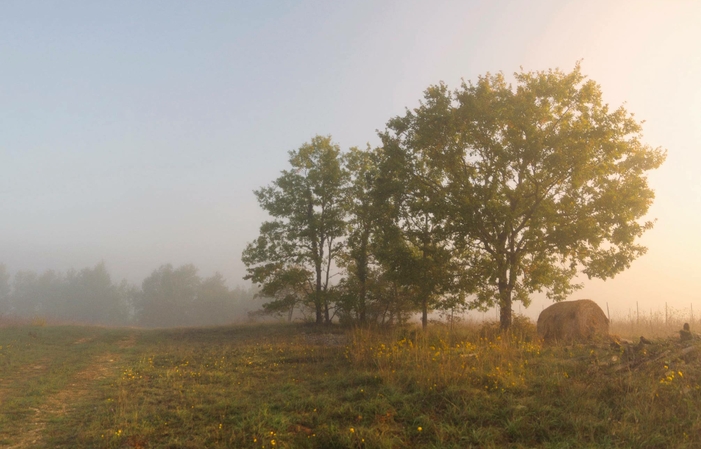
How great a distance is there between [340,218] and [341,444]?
19919mm

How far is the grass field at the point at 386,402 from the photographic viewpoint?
19.9ft

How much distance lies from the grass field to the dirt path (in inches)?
1.4

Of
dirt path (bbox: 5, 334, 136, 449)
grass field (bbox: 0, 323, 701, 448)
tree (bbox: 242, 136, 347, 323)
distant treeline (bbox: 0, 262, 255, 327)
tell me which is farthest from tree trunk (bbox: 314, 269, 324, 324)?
distant treeline (bbox: 0, 262, 255, 327)

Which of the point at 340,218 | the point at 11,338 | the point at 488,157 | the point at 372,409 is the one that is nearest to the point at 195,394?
the point at 372,409

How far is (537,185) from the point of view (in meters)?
15.8

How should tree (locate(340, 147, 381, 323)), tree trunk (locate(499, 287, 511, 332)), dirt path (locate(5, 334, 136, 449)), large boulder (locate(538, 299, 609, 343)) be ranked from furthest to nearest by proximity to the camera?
tree (locate(340, 147, 381, 323))
tree trunk (locate(499, 287, 511, 332))
large boulder (locate(538, 299, 609, 343))
dirt path (locate(5, 334, 136, 449))

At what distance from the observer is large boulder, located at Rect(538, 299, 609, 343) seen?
14.1m

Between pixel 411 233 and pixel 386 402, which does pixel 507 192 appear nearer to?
pixel 411 233

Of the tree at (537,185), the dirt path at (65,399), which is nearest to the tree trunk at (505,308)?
the tree at (537,185)

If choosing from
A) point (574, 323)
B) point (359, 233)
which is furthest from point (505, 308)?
point (359, 233)

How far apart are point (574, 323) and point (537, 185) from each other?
4921 millimetres

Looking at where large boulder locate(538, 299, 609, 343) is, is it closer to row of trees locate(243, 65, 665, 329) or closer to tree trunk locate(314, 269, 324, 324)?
row of trees locate(243, 65, 665, 329)

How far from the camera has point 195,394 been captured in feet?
29.4

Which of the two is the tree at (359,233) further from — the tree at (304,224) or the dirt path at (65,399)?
the dirt path at (65,399)
